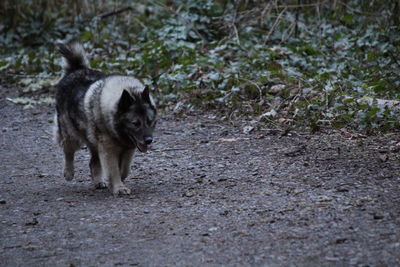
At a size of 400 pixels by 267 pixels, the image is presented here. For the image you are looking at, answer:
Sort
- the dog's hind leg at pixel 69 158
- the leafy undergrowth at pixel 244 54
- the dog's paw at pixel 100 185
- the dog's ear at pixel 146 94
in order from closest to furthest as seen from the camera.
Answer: the dog's ear at pixel 146 94, the dog's paw at pixel 100 185, the dog's hind leg at pixel 69 158, the leafy undergrowth at pixel 244 54

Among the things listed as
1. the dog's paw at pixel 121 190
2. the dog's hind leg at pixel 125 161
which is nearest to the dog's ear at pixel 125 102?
the dog's hind leg at pixel 125 161

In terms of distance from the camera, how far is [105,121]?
20.1 ft

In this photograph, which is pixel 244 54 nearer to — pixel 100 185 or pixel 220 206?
pixel 100 185

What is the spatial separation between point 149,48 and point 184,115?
3.06 metres

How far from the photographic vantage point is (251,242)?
4.35 meters

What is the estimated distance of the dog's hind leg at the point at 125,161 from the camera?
252 inches

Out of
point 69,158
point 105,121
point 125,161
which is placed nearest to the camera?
point 105,121

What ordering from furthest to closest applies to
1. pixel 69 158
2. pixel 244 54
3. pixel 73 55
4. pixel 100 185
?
pixel 244 54, pixel 73 55, pixel 69 158, pixel 100 185

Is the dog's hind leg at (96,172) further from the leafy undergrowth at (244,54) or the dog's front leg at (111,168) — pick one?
the leafy undergrowth at (244,54)

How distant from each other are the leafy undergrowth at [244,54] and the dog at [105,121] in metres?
2.78

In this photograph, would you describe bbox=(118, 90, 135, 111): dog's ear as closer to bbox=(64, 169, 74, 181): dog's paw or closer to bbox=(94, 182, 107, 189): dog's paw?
bbox=(94, 182, 107, 189): dog's paw

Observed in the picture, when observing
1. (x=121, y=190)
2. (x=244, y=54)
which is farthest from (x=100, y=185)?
(x=244, y=54)

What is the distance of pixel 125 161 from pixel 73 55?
157 cm

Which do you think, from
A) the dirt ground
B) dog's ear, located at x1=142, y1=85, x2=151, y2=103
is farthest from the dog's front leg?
dog's ear, located at x1=142, y1=85, x2=151, y2=103
